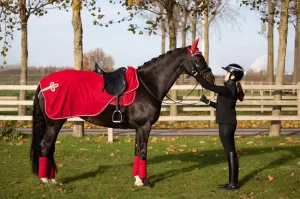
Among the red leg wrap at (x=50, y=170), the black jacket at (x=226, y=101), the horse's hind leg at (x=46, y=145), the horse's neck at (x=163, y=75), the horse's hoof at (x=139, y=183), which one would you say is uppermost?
the horse's neck at (x=163, y=75)

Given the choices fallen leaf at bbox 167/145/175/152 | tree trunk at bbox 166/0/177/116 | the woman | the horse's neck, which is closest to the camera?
the woman

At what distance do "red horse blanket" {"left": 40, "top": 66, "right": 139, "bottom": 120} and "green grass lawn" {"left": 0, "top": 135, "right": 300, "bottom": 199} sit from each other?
3.94 feet

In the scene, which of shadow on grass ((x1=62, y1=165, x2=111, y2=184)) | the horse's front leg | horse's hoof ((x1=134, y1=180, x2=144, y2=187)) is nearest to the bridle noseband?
the horse's front leg

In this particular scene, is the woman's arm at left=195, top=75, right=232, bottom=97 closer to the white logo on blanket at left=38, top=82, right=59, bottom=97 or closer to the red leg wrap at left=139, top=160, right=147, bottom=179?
the red leg wrap at left=139, top=160, right=147, bottom=179

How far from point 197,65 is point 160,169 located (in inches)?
96.1

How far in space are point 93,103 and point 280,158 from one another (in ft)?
15.2

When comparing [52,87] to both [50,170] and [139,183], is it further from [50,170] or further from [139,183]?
[139,183]

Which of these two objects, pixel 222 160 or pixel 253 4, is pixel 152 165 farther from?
pixel 253 4

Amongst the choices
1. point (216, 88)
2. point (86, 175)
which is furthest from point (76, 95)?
point (216, 88)

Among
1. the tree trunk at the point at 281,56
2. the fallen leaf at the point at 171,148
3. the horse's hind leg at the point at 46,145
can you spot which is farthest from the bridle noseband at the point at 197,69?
the tree trunk at the point at 281,56

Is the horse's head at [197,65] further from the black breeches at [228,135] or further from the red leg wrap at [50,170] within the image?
the red leg wrap at [50,170]

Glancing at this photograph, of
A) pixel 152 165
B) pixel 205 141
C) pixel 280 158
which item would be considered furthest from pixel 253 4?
pixel 152 165

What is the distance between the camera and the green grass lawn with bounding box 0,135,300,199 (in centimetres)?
691

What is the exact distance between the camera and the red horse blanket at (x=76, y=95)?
7148mm
